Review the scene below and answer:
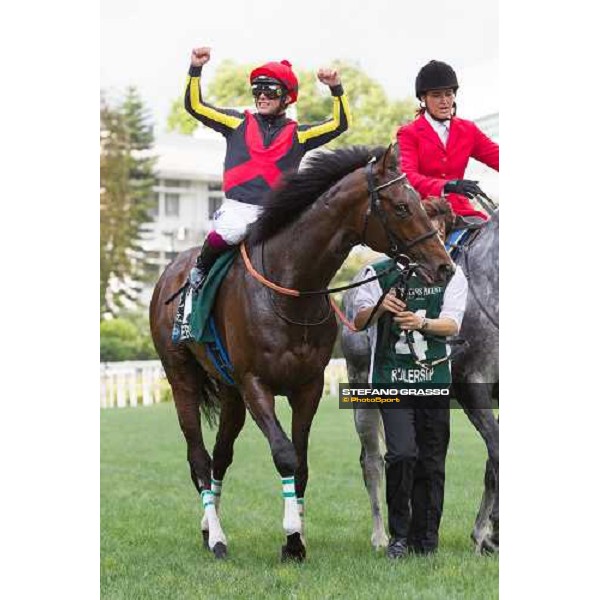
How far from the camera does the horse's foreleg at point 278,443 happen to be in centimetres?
568

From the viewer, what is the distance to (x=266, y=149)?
608 cm

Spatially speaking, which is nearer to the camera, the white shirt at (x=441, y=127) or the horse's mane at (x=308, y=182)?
the horse's mane at (x=308, y=182)

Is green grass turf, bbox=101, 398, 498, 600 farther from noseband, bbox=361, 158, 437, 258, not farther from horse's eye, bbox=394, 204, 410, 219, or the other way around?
horse's eye, bbox=394, 204, 410, 219

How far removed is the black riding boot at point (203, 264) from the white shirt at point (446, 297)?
81 cm

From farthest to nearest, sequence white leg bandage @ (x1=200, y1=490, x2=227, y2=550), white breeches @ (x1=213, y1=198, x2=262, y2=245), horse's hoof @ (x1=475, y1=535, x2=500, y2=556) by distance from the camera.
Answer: white leg bandage @ (x1=200, y1=490, x2=227, y2=550), horse's hoof @ (x1=475, y1=535, x2=500, y2=556), white breeches @ (x1=213, y1=198, x2=262, y2=245)

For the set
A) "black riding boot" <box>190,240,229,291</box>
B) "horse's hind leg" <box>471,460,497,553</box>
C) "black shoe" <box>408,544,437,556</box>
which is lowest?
"black shoe" <box>408,544,437,556</box>

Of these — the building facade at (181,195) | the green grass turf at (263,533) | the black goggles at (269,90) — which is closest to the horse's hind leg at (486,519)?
the green grass turf at (263,533)

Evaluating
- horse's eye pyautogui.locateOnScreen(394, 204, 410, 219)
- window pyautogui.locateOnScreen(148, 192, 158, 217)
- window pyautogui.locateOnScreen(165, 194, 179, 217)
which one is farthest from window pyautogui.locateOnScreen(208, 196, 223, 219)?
horse's eye pyautogui.locateOnScreen(394, 204, 410, 219)

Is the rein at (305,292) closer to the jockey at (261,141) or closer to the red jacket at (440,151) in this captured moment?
the jockey at (261,141)

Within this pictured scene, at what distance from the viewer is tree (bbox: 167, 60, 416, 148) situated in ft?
39.8

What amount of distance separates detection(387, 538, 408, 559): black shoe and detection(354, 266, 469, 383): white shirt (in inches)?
34.7

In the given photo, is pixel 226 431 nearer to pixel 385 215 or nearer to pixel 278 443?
pixel 278 443
